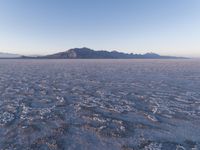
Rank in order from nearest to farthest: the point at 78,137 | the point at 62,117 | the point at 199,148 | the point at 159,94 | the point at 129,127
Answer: the point at 199,148 < the point at 78,137 < the point at 129,127 < the point at 62,117 < the point at 159,94

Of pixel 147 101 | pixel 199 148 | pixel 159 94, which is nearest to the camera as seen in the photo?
pixel 199 148

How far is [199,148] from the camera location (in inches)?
365

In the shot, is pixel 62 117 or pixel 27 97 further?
pixel 27 97

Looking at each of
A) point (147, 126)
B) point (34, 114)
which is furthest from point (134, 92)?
point (34, 114)

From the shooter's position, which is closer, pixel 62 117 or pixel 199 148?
pixel 199 148

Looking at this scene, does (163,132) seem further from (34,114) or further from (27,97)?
(27,97)

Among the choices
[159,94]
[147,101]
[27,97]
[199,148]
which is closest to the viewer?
[199,148]

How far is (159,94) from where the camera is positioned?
21.2m

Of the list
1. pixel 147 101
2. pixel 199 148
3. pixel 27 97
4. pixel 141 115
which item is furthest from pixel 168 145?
pixel 27 97

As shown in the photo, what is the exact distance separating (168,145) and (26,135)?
746 centimetres

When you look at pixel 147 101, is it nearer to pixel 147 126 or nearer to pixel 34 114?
pixel 147 126

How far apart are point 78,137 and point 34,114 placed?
5.09 m

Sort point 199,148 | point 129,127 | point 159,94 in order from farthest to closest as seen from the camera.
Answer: point 159,94 → point 129,127 → point 199,148

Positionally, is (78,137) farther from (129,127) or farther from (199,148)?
(199,148)
